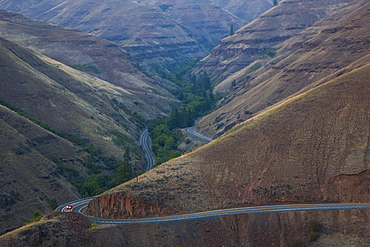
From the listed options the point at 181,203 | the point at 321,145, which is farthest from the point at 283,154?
the point at 181,203

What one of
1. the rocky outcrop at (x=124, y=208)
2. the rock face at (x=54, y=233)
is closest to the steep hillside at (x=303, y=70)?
the rocky outcrop at (x=124, y=208)

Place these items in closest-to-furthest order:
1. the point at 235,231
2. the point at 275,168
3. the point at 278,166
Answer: the point at 235,231 → the point at 275,168 → the point at 278,166

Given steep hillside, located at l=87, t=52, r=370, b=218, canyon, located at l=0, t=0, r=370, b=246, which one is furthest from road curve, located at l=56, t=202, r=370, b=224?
steep hillside, located at l=87, t=52, r=370, b=218

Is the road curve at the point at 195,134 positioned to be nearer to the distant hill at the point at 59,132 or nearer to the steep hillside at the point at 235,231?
the distant hill at the point at 59,132

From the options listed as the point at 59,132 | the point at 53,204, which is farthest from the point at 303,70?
the point at 53,204

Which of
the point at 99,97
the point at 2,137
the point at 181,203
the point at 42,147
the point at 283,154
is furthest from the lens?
the point at 99,97

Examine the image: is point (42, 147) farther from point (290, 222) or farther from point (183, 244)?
point (290, 222)

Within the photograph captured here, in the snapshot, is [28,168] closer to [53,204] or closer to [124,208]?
[53,204]
